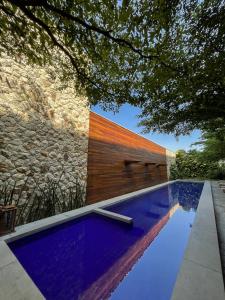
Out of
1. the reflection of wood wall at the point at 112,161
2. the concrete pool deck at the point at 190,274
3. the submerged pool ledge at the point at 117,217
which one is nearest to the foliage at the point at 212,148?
the reflection of wood wall at the point at 112,161

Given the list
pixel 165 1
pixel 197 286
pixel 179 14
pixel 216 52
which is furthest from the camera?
pixel 216 52

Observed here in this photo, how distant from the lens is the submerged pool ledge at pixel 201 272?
1709mm

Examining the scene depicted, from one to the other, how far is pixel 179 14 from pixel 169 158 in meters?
15.0

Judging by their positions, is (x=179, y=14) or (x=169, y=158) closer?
(x=179, y=14)

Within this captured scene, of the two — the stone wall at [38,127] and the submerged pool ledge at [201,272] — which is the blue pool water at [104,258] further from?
the stone wall at [38,127]

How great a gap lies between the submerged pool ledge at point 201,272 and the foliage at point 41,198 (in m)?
3.54

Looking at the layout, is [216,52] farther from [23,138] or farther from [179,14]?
[23,138]

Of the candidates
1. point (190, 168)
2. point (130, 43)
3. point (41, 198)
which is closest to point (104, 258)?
point (41, 198)

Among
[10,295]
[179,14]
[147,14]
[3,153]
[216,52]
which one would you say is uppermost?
[179,14]

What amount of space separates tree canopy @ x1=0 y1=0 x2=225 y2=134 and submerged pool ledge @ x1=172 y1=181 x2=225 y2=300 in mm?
2750

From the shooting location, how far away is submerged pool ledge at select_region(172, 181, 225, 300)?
171cm

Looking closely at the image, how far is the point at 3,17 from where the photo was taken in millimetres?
2012

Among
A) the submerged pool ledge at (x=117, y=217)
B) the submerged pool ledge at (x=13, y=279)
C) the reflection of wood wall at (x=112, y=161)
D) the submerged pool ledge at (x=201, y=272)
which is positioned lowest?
the submerged pool ledge at (x=13, y=279)

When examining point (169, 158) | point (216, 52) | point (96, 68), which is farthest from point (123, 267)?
point (169, 158)
